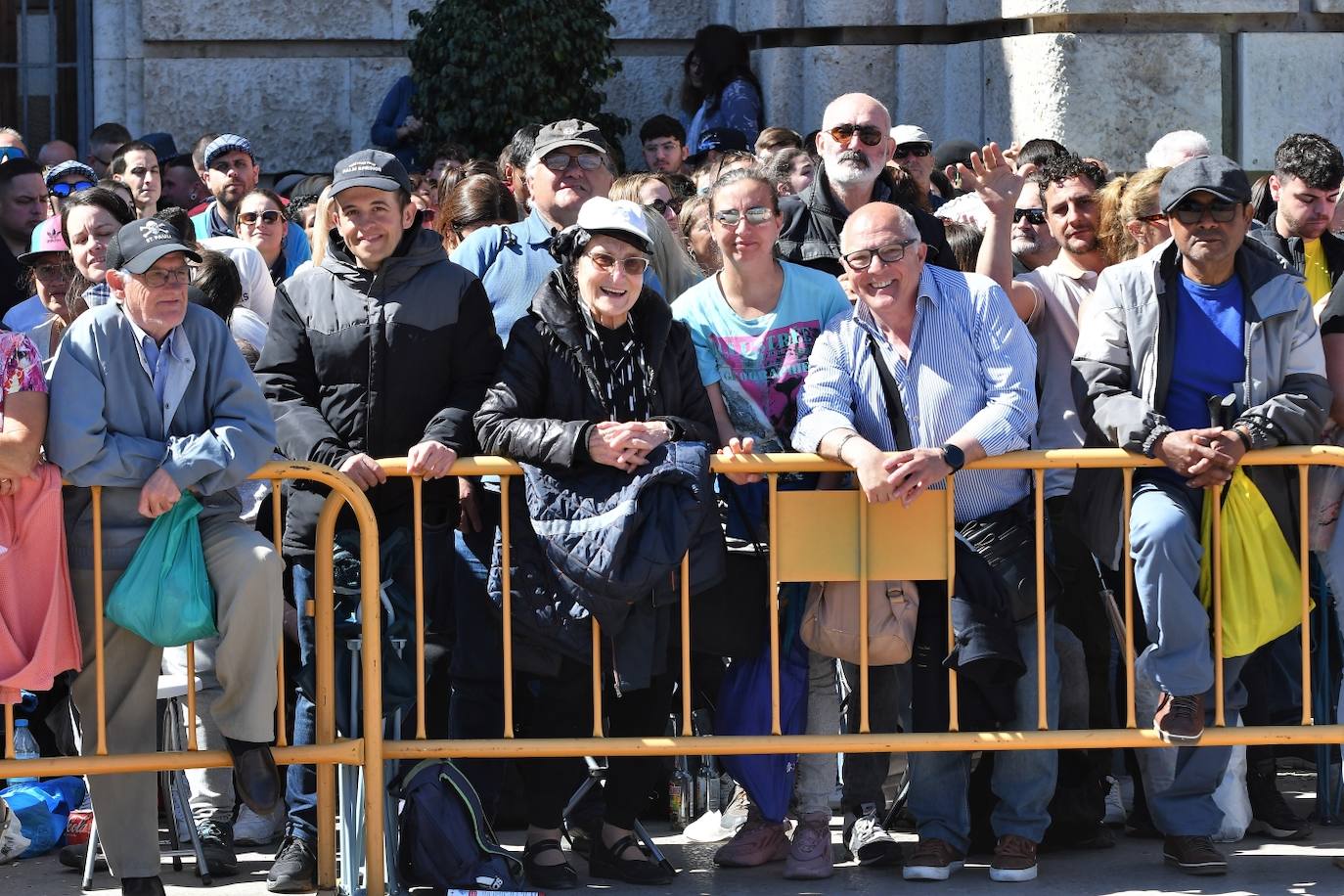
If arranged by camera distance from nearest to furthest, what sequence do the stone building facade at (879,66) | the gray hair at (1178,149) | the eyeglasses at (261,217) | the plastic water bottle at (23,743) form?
the plastic water bottle at (23,743), the gray hair at (1178,149), the eyeglasses at (261,217), the stone building facade at (879,66)

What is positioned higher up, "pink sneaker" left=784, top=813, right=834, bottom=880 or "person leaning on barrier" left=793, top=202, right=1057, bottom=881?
"person leaning on barrier" left=793, top=202, right=1057, bottom=881

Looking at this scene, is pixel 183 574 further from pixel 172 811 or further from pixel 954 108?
pixel 954 108

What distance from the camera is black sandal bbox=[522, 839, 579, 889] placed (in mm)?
6047

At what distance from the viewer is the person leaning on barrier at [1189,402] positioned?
583 cm

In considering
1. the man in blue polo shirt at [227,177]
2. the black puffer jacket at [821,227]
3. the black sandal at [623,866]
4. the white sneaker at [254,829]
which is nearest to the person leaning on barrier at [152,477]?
the white sneaker at [254,829]

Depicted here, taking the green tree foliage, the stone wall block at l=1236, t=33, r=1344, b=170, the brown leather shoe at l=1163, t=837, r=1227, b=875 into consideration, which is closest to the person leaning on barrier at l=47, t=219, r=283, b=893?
the brown leather shoe at l=1163, t=837, r=1227, b=875

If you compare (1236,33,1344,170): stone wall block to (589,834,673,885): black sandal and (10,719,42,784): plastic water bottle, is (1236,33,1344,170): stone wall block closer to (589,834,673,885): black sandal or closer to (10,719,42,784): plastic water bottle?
(589,834,673,885): black sandal

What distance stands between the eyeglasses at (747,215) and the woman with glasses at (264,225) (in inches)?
106

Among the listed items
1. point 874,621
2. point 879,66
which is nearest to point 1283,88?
point 879,66

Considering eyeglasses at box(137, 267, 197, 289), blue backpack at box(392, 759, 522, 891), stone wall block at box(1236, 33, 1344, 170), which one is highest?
stone wall block at box(1236, 33, 1344, 170)

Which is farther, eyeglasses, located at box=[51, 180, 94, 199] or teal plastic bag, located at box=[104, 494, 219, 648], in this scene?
eyeglasses, located at box=[51, 180, 94, 199]

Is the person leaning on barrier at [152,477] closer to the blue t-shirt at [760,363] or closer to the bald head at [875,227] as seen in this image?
the blue t-shirt at [760,363]

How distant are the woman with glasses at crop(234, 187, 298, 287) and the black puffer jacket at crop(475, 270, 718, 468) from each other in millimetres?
2562

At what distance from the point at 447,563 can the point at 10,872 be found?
170 centimetres
